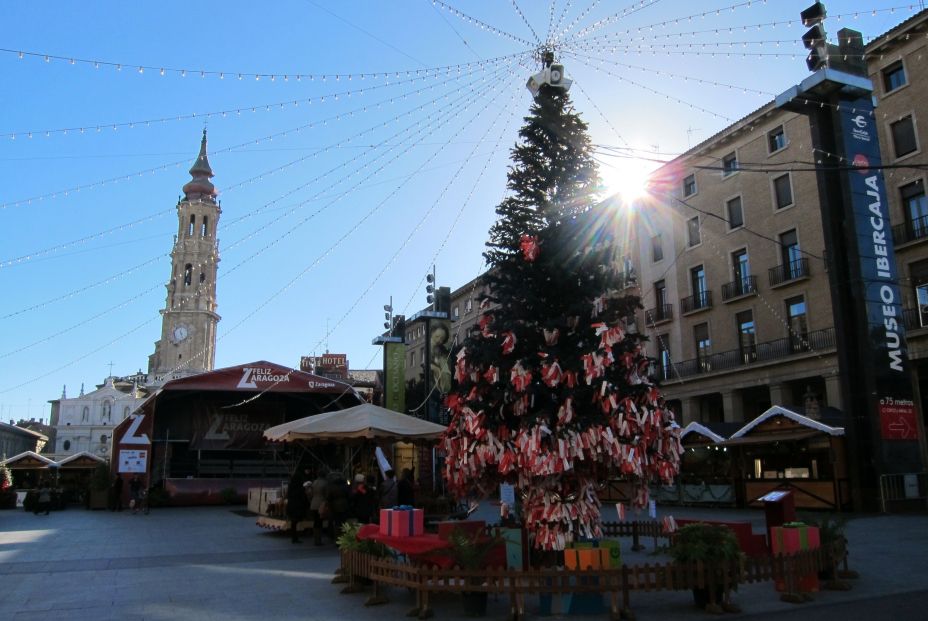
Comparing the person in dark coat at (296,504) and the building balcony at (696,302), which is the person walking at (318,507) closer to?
the person in dark coat at (296,504)

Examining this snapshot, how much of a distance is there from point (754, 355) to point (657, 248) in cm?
904

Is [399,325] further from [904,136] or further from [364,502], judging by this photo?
[364,502]

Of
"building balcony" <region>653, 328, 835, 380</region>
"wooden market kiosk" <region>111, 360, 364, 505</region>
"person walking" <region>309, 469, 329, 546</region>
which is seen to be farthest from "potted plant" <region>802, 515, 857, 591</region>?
"wooden market kiosk" <region>111, 360, 364, 505</region>

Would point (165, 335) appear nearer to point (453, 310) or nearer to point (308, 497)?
point (453, 310)

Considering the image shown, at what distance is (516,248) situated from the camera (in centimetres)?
1054

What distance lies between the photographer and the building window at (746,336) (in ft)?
107

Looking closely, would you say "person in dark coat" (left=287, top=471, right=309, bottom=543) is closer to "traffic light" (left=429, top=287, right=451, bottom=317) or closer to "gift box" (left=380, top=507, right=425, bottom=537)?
"gift box" (left=380, top=507, right=425, bottom=537)

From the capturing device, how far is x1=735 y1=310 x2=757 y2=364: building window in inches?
1281

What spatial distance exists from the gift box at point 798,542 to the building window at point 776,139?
2562 cm

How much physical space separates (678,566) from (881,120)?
2595cm

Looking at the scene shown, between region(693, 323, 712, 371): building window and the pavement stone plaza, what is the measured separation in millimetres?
17355

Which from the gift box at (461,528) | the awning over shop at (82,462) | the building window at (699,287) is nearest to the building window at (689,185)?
the building window at (699,287)

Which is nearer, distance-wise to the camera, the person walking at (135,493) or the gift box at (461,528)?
the gift box at (461,528)

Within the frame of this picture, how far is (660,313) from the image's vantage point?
3822 centimetres
